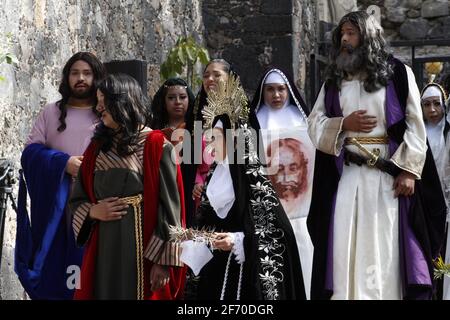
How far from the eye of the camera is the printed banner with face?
25.4ft

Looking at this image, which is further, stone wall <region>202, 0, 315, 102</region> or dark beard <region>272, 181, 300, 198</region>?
stone wall <region>202, 0, 315, 102</region>

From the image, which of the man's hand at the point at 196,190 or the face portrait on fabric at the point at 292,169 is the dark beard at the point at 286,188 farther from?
the man's hand at the point at 196,190

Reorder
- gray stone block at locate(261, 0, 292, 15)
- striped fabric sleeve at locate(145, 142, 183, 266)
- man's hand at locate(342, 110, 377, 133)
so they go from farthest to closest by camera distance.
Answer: gray stone block at locate(261, 0, 292, 15), man's hand at locate(342, 110, 377, 133), striped fabric sleeve at locate(145, 142, 183, 266)

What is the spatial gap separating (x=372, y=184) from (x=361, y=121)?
1.13 ft

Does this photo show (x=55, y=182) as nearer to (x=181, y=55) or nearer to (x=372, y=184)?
(x=372, y=184)

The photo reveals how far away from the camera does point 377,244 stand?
22.9 ft

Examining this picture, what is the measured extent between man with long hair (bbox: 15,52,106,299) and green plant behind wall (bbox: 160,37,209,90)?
3453 millimetres

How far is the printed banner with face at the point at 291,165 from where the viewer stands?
7.74m

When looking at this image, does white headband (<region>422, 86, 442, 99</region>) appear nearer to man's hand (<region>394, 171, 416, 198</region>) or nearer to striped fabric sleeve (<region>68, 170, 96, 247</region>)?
man's hand (<region>394, 171, 416, 198</region>)

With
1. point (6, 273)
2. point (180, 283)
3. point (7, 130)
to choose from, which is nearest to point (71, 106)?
point (7, 130)

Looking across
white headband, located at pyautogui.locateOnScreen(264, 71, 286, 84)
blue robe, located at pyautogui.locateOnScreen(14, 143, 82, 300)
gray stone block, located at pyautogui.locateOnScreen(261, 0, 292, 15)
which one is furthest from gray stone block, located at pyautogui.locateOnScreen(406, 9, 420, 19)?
blue robe, located at pyautogui.locateOnScreen(14, 143, 82, 300)

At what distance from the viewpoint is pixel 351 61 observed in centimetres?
711

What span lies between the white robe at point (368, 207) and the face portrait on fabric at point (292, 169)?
571 mm

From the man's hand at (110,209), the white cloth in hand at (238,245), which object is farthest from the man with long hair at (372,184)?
the man's hand at (110,209)
